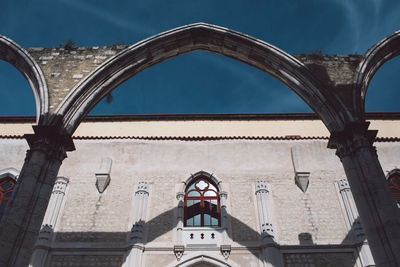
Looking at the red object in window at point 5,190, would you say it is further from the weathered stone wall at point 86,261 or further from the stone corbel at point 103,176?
the stone corbel at point 103,176

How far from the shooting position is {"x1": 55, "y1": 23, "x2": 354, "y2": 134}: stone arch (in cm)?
625

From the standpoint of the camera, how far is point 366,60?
6.68 m

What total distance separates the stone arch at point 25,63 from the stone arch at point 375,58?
6.13 meters

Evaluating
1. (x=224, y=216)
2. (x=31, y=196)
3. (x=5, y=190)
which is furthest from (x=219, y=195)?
(x=5, y=190)

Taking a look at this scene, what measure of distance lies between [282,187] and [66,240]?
655cm

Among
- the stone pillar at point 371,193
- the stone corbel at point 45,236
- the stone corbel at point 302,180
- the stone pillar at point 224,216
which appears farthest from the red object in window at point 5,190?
the stone pillar at point 371,193

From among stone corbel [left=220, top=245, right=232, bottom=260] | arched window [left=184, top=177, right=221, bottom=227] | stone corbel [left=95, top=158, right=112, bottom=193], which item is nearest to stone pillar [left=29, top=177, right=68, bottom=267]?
stone corbel [left=95, top=158, right=112, bottom=193]

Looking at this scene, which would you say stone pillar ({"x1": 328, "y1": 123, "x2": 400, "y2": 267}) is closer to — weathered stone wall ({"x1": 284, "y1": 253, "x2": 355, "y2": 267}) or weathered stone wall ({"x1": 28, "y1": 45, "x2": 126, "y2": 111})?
weathered stone wall ({"x1": 284, "y1": 253, "x2": 355, "y2": 267})

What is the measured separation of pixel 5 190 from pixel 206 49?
7.71 m

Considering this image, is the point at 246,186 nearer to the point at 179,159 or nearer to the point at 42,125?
the point at 179,159

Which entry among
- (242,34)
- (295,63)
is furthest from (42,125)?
(295,63)

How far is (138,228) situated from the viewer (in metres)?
9.34

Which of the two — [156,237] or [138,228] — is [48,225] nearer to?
[138,228]

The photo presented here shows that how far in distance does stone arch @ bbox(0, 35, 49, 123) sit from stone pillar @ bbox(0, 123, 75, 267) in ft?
3.80
